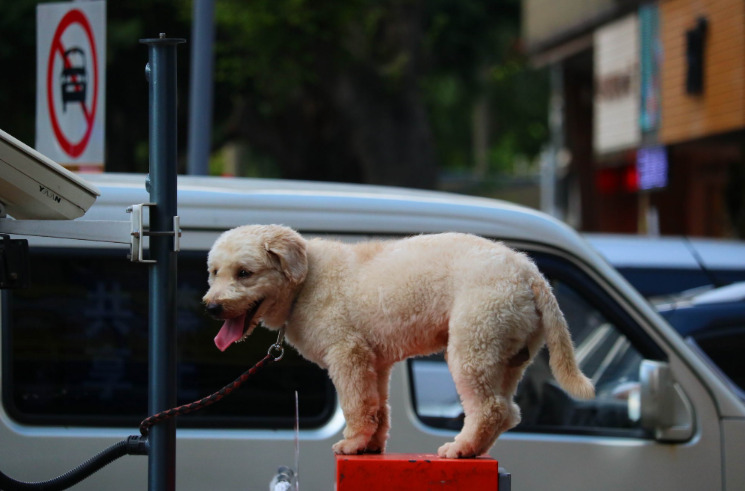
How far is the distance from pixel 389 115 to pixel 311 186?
12.0 meters

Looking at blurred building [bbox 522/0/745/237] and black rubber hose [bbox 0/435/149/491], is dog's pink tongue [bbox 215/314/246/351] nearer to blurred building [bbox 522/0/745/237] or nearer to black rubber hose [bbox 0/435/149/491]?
black rubber hose [bbox 0/435/149/491]

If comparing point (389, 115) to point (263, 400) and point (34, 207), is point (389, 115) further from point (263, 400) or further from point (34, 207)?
point (34, 207)

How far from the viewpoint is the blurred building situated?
52.2ft

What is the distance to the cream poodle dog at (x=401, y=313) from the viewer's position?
209cm

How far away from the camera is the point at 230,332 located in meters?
2.11

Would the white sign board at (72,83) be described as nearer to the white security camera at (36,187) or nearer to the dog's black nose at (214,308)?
the white security camera at (36,187)

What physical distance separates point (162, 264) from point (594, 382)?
214cm

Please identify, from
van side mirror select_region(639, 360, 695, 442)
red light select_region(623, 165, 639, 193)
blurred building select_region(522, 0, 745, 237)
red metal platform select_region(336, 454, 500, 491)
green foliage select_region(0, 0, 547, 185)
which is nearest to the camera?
red metal platform select_region(336, 454, 500, 491)

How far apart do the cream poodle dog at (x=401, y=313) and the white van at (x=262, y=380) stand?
4.05 feet

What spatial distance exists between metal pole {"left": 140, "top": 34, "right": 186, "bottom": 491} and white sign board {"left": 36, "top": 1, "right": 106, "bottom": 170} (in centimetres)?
266

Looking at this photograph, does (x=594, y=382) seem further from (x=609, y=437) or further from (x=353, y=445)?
(x=353, y=445)

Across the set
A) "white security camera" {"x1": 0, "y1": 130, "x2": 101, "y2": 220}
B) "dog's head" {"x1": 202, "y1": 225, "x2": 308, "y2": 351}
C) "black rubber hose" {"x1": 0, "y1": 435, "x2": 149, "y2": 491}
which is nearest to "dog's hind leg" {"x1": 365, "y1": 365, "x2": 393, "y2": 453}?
"dog's head" {"x1": 202, "y1": 225, "x2": 308, "y2": 351}

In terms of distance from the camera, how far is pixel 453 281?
2129 millimetres

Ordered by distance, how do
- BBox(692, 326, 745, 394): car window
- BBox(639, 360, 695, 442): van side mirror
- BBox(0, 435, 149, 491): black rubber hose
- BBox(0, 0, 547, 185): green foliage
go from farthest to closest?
BBox(0, 0, 547, 185): green foliage
BBox(692, 326, 745, 394): car window
BBox(639, 360, 695, 442): van side mirror
BBox(0, 435, 149, 491): black rubber hose
